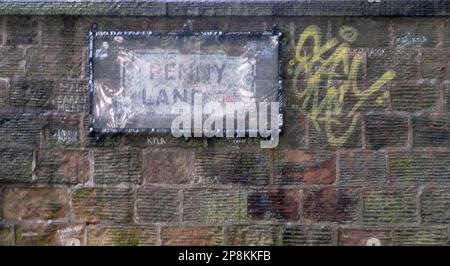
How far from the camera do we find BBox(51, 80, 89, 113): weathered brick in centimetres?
497

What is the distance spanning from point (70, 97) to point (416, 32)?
2.21 meters

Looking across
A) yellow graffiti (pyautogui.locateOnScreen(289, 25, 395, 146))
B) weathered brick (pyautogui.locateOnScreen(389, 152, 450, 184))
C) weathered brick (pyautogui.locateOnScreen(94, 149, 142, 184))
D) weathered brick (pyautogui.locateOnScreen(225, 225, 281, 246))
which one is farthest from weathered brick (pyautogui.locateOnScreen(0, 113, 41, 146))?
weathered brick (pyautogui.locateOnScreen(389, 152, 450, 184))

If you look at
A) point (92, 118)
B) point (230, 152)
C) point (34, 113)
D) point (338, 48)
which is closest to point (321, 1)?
point (338, 48)

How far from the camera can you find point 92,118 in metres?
4.96

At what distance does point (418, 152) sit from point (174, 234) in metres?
1.60

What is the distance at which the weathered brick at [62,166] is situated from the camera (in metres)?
4.97

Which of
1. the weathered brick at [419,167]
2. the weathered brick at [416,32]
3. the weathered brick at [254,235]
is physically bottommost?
the weathered brick at [254,235]

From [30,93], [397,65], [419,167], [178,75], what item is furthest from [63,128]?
[419,167]

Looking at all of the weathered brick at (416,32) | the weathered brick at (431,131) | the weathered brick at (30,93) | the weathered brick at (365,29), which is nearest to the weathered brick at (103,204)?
the weathered brick at (30,93)

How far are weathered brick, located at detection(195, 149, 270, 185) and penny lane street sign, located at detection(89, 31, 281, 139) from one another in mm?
323

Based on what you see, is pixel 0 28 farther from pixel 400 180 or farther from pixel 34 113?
pixel 400 180

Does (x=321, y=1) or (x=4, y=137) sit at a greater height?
(x=321, y=1)

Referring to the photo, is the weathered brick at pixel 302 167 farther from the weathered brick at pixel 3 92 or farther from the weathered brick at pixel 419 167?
the weathered brick at pixel 3 92

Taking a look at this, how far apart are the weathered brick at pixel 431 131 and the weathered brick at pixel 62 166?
207 centimetres
